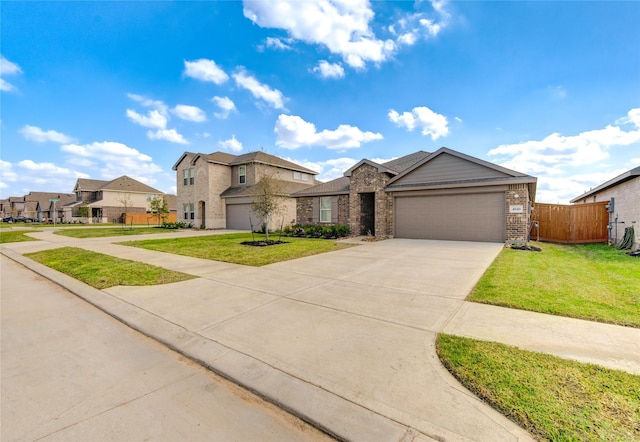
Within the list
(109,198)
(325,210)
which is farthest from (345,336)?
(109,198)

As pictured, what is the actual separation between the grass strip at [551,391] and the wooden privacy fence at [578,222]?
15.0m

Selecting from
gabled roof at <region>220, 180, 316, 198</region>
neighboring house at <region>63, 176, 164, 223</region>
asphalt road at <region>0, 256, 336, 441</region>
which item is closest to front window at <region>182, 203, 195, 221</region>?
gabled roof at <region>220, 180, 316, 198</region>

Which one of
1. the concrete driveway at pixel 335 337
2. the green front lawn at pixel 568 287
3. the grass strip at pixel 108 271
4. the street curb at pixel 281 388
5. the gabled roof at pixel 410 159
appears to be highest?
the gabled roof at pixel 410 159

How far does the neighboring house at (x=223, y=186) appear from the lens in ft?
76.9

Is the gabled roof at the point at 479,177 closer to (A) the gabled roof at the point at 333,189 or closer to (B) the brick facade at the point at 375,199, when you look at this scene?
(B) the brick facade at the point at 375,199

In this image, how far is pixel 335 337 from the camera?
137 inches

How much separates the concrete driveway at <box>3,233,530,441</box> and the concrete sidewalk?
1cm

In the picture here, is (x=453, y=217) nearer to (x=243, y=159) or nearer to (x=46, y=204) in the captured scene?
(x=243, y=159)

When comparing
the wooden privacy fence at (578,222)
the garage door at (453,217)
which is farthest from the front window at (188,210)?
the wooden privacy fence at (578,222)

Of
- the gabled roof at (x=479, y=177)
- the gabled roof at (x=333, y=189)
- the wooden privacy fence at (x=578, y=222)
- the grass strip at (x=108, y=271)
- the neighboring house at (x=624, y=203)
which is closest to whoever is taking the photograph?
the grass strip at (x=108, y=271)

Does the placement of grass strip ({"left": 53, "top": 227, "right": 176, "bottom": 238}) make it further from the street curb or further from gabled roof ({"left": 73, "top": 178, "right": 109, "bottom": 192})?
gabled roof ({"left": 73, "top": 178, "right": 109, "bottom": 192})

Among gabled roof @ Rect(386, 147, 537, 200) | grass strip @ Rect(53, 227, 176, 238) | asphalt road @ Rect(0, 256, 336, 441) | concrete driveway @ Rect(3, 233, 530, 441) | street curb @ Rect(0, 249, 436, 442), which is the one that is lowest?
asphalt road @ Rect(0, 256, 336, 441)

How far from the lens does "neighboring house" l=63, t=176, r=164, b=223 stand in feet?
136

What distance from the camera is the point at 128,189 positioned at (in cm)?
4400
